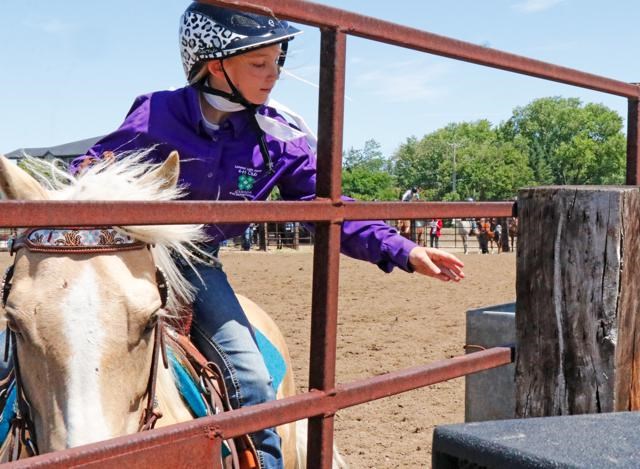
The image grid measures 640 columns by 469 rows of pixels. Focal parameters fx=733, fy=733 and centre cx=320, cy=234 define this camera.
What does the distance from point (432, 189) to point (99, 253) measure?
6894 cm

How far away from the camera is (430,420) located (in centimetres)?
521

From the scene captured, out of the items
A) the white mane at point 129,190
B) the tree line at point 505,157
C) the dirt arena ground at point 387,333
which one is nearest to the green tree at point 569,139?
the tree line at point 505,157

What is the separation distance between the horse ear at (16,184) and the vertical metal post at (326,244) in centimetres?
82

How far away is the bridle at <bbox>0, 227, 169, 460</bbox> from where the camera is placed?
5.79 feet

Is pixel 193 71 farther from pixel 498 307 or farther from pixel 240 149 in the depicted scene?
pixel 498 307

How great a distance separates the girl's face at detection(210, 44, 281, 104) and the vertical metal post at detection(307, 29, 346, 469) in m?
0.70

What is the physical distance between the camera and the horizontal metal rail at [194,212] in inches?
43.5

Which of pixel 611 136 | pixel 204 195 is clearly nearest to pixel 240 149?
pixel 204 195

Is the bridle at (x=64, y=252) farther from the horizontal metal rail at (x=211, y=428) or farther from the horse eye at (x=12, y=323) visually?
the horizontal metal rail at (x=211, y=428)

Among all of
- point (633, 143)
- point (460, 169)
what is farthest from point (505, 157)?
point (633, 143)

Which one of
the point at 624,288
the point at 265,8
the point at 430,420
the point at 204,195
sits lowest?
the point at 430,420

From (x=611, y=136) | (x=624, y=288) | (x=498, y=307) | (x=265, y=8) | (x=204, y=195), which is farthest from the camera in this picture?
(x=611, y=136)

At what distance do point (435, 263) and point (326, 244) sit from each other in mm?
574

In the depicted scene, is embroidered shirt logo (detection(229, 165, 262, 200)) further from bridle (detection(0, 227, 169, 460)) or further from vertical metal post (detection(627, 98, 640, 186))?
vertical metal post (detection(627, 98, 640, 186))
